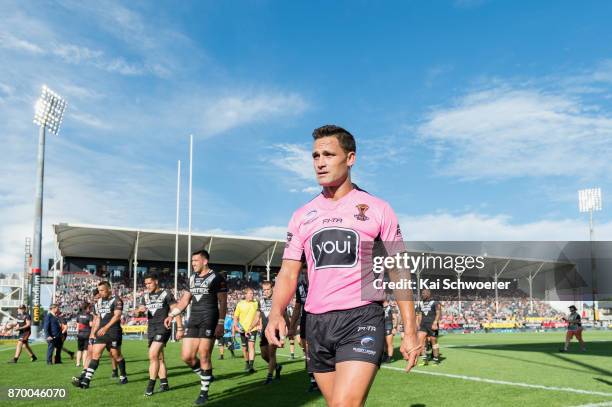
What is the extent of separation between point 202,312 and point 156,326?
131 centimetres

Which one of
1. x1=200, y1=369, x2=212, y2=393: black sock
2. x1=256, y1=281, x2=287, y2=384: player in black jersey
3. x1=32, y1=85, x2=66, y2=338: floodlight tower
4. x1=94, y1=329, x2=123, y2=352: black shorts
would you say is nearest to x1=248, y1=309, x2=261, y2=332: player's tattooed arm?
x1=256, y1=281, x2=287, y2=384: player in black jersey

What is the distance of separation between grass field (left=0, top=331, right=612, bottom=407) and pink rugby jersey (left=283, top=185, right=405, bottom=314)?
5614mm

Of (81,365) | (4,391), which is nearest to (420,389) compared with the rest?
(4,391)

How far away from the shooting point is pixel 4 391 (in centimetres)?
1141

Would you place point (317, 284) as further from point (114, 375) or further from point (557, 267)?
point (557, 267)

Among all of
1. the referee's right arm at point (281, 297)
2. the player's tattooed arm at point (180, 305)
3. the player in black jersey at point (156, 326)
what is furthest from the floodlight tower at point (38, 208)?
the referee's right arm at point (281, 297)

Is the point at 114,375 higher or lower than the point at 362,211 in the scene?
lower

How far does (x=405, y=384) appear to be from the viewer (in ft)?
36.2

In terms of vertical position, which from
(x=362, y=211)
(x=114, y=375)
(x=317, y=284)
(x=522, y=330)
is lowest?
(x=522, y=330)

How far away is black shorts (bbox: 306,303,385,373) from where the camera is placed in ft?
12.0

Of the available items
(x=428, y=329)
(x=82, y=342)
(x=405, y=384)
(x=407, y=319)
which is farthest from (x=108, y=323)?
(x=407, y=319)

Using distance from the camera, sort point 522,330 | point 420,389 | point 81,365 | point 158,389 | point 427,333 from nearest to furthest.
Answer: point 420,389, point 158,389, point 427,333, point 81,365, point 522,330

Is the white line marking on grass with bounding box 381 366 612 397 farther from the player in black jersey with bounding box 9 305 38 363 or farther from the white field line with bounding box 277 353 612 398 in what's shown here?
the player in black jersey with bounding box 9 305 38 363

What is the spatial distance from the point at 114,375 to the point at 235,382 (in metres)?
3.33
